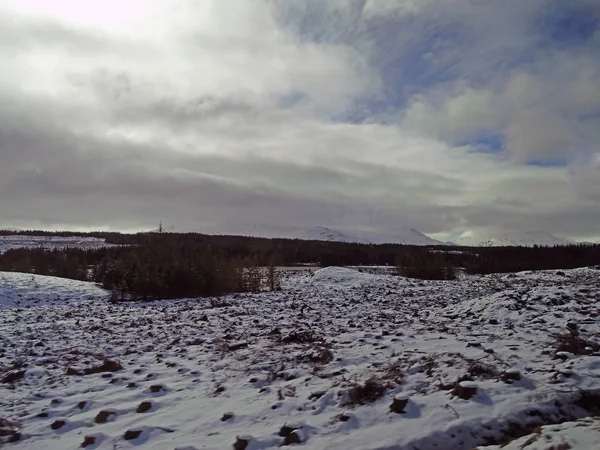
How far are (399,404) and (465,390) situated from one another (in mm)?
936

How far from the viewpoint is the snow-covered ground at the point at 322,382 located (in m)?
5.84

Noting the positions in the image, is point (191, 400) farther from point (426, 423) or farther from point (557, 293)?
point (557, 293)

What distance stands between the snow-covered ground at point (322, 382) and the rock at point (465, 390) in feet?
0.09

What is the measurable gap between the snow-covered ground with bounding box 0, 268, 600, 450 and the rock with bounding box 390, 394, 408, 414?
0.06ft

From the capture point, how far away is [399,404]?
21.0ft

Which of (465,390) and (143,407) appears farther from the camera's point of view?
(143,407)

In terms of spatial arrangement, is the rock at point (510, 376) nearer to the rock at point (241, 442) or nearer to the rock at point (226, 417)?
the rock at point (241, 442)

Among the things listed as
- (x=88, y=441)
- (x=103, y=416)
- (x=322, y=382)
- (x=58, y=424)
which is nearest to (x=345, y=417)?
(x=322, y=382)

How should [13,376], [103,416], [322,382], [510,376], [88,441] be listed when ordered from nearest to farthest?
[88,441], [510,376], [103,416], [322,382], [13,376]

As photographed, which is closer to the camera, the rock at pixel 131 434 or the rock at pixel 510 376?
the rock at pixel 131 434

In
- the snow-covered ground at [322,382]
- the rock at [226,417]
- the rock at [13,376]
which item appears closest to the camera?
the snow-covered ground at [322,382]

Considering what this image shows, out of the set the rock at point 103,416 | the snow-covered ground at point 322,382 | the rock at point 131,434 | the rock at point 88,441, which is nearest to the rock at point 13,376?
the snow-covered ground at point 322,382

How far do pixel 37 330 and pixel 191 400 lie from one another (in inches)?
354

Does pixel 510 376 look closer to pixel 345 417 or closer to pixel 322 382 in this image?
pixel 345 417
